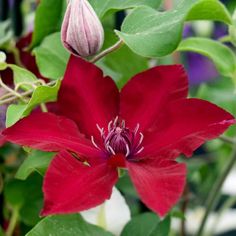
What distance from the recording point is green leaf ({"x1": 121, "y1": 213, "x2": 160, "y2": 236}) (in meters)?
0.50

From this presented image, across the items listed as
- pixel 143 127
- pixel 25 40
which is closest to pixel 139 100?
pixel 143 127

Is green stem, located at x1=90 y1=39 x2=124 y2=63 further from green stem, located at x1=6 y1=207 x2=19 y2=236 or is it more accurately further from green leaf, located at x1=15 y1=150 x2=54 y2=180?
green stem, located at x1=6 y1=207 x2=19 y2=236

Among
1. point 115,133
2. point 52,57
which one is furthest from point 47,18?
point 115,133

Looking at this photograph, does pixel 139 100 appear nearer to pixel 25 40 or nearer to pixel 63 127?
pixel 63 127

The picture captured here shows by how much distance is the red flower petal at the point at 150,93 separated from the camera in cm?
42

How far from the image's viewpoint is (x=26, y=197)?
0.56 meters

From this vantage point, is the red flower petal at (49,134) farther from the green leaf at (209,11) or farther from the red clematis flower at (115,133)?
the green leaf at (209,11)

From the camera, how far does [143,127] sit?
445 mm

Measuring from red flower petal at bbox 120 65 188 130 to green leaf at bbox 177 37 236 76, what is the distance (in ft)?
0.27

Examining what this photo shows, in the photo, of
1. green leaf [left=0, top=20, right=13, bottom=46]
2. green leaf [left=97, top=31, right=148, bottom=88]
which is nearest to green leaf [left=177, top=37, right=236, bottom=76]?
green leaf [left=97, top=31, right=148, bottom=88]

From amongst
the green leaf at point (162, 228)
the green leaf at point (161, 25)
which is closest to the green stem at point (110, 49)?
the green leaf at point (161, 25)

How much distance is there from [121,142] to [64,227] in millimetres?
66

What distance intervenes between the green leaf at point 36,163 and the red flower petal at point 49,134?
0.12ft

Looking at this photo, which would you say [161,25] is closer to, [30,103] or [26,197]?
[30,103]
